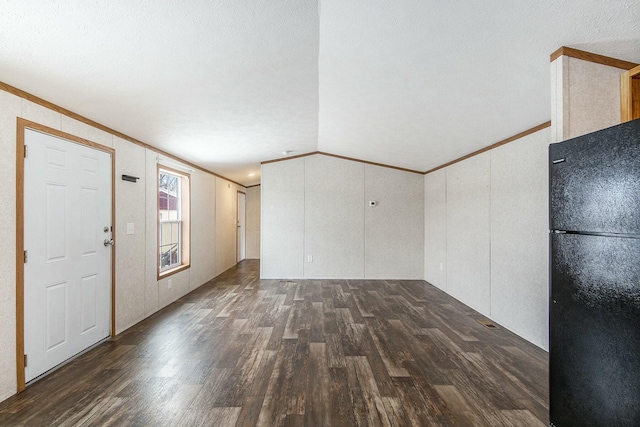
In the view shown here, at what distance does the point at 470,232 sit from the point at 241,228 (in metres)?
6.37

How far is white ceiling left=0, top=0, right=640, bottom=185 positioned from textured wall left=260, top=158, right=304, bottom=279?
2.60m

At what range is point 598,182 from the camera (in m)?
1.43

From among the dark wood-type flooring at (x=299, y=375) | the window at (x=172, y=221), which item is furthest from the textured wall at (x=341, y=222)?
the dark wood-type flooring at (x=299, y=375)

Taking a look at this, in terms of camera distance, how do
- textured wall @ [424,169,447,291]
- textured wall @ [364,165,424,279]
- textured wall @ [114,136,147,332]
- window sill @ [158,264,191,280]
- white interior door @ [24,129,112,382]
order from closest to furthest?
white interior door @ [24,129,112,382] < textured wall @ [114,136,147,332] < window sill @ [158,264,191,280] < textured wall @ [424,169,447,291] < textured wall @ [364,165,424,279]

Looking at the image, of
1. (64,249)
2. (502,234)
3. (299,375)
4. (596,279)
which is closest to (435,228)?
(502,234)

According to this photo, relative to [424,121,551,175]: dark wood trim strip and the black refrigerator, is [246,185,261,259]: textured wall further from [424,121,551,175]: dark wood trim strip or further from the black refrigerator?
the black refrigerator

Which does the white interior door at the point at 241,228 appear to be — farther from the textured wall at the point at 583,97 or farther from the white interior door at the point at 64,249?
the textured wall at the point at 583,97

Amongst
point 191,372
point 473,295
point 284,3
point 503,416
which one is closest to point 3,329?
point 191,372

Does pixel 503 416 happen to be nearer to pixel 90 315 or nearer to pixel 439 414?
pixel 439 414

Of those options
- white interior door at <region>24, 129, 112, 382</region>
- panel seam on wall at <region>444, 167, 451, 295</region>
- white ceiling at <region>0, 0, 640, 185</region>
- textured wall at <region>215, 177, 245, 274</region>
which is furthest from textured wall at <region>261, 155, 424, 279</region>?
white interior door at <region>24, 129, 112, 382</region>

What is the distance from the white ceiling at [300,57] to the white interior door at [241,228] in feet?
16.3

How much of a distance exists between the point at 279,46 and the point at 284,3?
1.44 ft

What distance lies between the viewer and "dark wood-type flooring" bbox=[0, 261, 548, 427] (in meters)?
1.92

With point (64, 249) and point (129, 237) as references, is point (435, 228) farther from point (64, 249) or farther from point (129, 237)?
point (64, 249)
